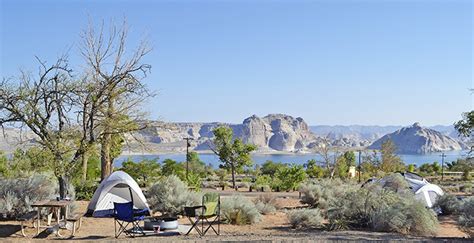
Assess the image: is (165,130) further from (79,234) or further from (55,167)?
(79,234)

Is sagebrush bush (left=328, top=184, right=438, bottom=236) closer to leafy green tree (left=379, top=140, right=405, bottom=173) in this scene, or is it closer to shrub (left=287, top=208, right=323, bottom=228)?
shrub (left=287, top=208, right=323, bottom=228)

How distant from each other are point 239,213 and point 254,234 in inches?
85.0

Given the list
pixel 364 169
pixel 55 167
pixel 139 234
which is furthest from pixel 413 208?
pixel 364 169

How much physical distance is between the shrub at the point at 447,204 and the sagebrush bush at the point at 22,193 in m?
12.3

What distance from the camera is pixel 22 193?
552 inches

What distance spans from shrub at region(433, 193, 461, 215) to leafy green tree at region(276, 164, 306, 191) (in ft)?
37.1

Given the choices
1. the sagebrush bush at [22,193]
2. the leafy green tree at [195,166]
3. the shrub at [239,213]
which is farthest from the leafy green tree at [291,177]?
the sagebrush bush at [22,193]

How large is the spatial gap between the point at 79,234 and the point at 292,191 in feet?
60.0

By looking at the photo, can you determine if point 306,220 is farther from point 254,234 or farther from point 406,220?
point 406,220

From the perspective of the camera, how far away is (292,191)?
95.5 feet

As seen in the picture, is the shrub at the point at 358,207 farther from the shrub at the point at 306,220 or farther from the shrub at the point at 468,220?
the shrub at the point at 468,220

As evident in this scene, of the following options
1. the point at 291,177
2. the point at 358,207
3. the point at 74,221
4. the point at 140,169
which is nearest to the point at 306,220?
the point at 358,207

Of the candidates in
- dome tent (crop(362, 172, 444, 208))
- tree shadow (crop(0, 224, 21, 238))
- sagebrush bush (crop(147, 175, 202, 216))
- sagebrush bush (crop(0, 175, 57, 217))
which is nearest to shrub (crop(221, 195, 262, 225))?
sagebrush bush (crop(147, 175, 202, 216))

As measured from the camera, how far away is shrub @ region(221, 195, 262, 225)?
46.9ft
